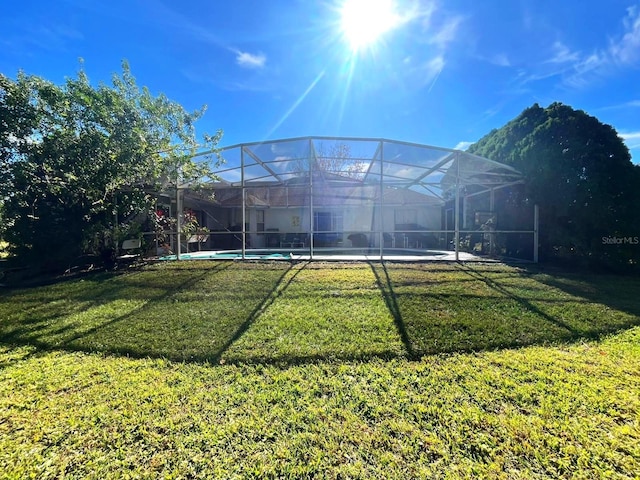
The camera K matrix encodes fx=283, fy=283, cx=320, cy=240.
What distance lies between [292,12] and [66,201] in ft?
23.5

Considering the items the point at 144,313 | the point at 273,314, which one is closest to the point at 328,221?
the point at 273,314

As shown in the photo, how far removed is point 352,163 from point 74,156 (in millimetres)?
8181

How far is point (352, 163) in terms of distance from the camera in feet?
35.6

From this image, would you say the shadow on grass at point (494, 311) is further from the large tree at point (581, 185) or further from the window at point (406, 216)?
the window at point (406, 216)

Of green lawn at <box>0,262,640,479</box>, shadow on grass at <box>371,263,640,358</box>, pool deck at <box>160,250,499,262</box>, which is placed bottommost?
green lawn at <box>0,262,640,479</box>

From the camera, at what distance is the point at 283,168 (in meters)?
10.0

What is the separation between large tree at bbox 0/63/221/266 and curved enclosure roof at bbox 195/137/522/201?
79.7 inches

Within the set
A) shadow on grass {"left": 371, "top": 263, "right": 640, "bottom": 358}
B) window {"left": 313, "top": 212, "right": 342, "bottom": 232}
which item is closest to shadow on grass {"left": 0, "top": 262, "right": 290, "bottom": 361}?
shadow on grass {"left": 371, "top": 263, "right": 640, "bottom": 358}

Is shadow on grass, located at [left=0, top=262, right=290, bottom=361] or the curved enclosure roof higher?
the curved enclosure roof

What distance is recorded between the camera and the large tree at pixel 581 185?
7.13 m

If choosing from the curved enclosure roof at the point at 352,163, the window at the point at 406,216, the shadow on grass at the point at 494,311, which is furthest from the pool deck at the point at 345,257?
the window at the point at 406,216

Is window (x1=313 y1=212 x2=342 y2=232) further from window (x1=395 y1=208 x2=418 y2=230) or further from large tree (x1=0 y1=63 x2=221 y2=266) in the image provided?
large tree (x1=0 y1=63 x2=221 y2=266)

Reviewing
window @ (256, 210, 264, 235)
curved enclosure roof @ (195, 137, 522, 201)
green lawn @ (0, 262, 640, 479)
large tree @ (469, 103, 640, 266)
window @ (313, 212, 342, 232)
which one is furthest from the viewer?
window @ (313, 212, 342, 232)

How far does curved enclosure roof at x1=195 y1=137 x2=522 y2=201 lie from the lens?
8.59m
